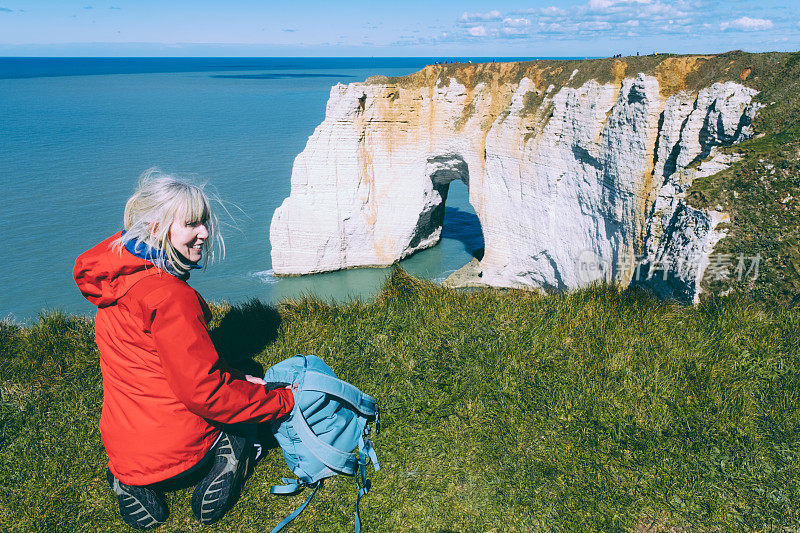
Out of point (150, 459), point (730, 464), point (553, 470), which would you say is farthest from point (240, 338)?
point (730, 464)

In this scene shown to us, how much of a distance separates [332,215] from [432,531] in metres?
17.7

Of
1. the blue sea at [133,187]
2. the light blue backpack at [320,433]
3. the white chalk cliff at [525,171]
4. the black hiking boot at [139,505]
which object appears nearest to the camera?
the black hiking boot at [139,505]

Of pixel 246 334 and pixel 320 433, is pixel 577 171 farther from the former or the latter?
pixel 320 433

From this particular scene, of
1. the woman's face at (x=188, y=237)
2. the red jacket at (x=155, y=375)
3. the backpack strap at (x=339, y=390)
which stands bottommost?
the backpack strap at (x=339, y=390)

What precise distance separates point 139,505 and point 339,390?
1451 mm

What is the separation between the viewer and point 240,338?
4.91m

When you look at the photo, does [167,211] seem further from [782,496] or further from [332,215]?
[332,215]

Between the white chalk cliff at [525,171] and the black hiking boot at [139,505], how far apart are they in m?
7.45

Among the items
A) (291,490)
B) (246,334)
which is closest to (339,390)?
(291,490)

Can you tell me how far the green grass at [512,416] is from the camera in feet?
10.3

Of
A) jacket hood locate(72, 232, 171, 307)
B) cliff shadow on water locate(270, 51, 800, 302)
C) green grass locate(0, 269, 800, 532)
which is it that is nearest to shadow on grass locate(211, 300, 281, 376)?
green grass locate(0, 269, 800, 532)

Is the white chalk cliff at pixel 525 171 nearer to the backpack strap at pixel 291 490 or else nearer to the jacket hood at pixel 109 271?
the backpack strap at pixel 291 490

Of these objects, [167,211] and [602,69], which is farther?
[602,69]

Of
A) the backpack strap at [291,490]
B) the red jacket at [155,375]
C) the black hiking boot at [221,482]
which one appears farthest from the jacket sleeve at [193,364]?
the backpack strap at [291,490]
